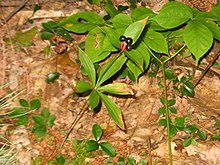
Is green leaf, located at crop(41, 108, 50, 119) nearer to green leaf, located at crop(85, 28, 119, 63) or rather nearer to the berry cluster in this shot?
green leaf, located at crop(85, 28, 119, 63)

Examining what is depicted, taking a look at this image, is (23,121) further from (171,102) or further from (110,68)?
(171,102)

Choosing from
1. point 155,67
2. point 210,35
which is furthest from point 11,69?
point 210,35

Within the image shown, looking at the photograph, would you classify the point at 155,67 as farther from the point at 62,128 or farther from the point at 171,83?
the point at 62,128

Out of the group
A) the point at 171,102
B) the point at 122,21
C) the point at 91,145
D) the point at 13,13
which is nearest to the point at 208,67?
the point at 171,102

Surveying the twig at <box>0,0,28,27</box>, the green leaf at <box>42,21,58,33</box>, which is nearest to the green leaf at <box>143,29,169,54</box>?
the green leaf at <box>42,21,58,33</box>

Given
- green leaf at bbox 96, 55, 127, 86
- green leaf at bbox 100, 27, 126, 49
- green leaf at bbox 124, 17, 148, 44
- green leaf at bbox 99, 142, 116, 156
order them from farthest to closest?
green leaf at bbox 99, 142, 116, 156
green leaf at bbox 96, 55, 127, 86
green leaf at bbox 100, 27, 126, 49
green leaf at bbox 124, 17, 148, 44
